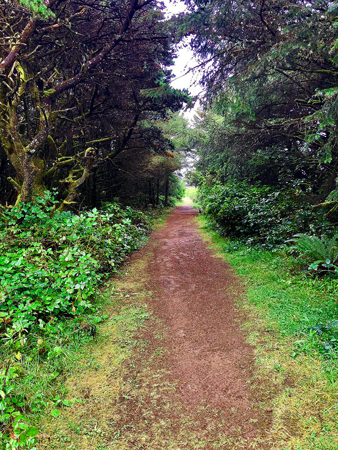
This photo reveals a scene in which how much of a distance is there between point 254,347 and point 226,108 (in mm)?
4744

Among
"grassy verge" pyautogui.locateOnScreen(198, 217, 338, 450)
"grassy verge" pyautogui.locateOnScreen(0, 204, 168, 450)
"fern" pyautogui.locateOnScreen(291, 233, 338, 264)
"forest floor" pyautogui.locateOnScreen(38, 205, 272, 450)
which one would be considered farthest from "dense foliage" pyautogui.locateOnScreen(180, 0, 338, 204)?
"grassy verge" pyautogui.locateOnScreen(0, 204, 168, 450)

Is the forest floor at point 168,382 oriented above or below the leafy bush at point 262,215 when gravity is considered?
below

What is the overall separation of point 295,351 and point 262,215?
5222 millimetres

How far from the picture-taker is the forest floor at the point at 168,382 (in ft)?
7.43

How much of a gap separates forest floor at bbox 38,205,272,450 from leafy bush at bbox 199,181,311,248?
110 inches

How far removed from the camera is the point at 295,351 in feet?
10.1

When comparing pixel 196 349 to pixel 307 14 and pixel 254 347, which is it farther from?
pixel 307 14

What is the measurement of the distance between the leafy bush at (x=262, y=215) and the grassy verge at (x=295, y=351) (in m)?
1.62

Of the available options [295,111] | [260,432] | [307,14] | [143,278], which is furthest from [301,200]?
[260,432]

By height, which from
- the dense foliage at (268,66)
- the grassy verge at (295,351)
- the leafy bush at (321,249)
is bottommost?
the grassy verge at (295,351)

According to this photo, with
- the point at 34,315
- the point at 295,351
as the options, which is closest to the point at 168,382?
the point at 295,351

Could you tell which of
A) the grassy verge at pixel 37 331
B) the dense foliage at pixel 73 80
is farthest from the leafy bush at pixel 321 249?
the dense foliage at pixel 73 80

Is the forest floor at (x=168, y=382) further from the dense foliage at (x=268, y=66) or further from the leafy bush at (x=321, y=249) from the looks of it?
the dense foliage at (x=268, y=66)

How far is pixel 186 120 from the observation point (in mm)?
18375
